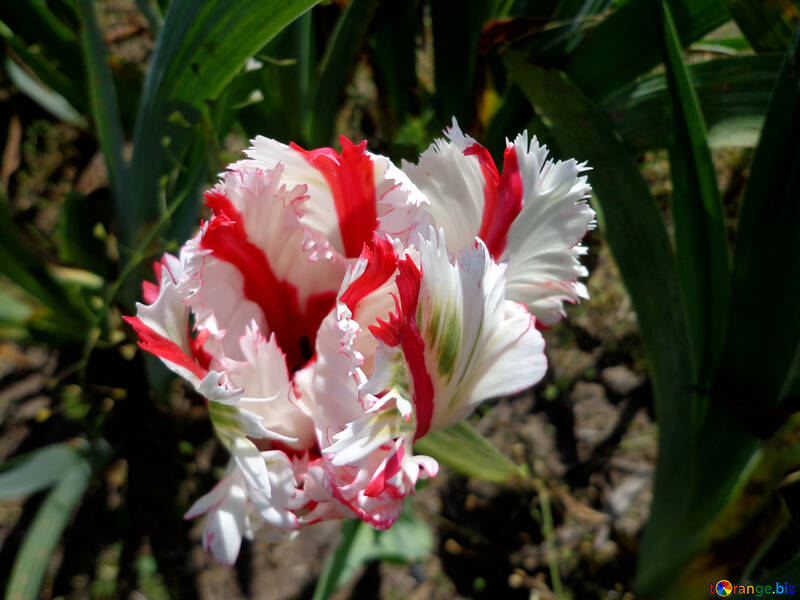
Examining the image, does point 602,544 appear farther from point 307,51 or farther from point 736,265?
point 307,51

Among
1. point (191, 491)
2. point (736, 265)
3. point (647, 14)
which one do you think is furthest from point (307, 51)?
point (191, 491)

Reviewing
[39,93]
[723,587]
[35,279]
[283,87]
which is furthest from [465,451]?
[39,93]

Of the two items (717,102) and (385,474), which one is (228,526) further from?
(717,102)

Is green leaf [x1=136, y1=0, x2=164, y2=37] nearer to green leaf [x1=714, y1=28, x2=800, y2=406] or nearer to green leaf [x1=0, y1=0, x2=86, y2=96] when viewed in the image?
green leaf [x1=0, y1=0, x2=86, y2=96]

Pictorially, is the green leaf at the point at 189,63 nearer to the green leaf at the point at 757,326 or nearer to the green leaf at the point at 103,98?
the green leaf at the point at 103,98

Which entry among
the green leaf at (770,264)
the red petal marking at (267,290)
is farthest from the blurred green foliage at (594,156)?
the red petal marking at (267,290)

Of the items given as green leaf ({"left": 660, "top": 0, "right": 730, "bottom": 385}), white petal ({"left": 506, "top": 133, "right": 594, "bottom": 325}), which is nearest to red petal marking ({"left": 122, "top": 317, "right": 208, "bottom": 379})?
white petal ({"left": 506, "top": 133, "right": 594, "bottom": 325})
